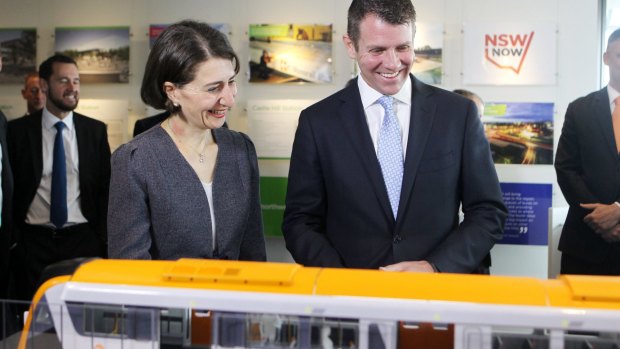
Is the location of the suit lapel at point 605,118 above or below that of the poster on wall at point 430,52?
below

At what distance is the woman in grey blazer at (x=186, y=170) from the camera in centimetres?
199

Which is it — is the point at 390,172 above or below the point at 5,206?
above

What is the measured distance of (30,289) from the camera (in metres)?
Result: 4.61

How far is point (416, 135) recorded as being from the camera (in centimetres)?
212

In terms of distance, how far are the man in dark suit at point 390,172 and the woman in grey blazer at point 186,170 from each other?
0.21 metres

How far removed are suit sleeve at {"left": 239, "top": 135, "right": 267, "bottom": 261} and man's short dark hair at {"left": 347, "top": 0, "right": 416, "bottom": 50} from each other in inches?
18.7

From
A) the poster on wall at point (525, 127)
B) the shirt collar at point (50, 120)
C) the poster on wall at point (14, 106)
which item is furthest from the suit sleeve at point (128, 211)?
the poster on wall at point (14, 106)

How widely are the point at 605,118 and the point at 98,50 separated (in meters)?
3.84

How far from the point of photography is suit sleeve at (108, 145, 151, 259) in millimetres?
1956

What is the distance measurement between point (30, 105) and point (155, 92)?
13.1 ft

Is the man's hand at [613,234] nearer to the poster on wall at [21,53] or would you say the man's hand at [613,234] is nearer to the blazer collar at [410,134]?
the blazer collar at [410,134]

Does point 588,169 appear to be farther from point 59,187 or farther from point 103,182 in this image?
point 59,187

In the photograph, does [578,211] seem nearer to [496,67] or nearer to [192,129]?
[496,67]

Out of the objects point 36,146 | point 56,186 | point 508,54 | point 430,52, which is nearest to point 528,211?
point 508,54
